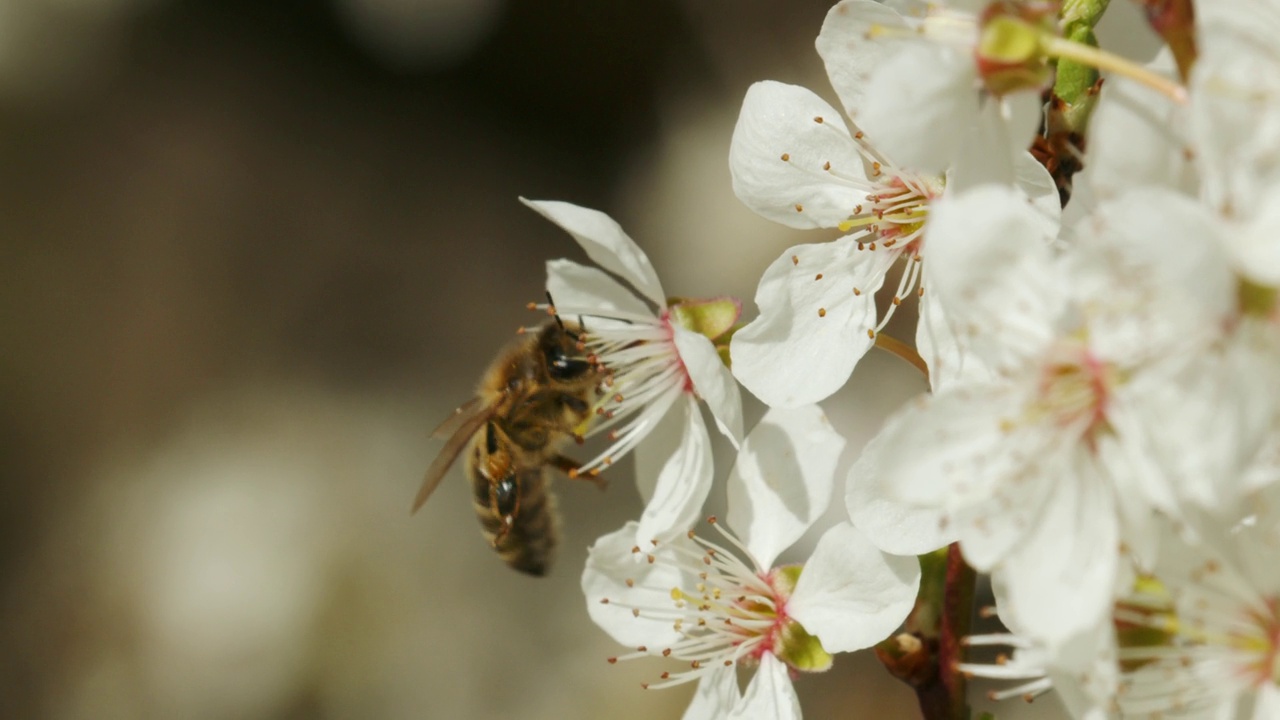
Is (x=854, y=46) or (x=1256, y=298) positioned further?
(x=854, y=46)

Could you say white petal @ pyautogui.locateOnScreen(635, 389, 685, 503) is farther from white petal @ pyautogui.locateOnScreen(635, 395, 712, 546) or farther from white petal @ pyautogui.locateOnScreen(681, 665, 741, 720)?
white petal @ pyautogui.locateOnScreen(681, 665, 741, 720)

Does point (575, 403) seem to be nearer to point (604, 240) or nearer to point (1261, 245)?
point (604, 240)

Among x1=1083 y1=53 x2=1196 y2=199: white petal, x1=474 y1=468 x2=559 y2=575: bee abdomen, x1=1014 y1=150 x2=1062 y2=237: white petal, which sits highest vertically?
x1=1083 y1=53 x2=1196 y2=199: white petal

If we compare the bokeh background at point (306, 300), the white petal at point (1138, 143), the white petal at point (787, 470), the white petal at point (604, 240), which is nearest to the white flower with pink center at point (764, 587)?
the white petal at point (787, 470)

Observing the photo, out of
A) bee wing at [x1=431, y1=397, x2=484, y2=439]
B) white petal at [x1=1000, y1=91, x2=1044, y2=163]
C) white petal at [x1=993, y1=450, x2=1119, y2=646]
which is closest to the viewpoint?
white petal at [x1=993, y1=450, x2=1119, y2=646]

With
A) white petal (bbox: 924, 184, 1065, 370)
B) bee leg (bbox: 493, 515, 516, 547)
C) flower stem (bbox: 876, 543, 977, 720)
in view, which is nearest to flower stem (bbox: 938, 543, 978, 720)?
flower stem (bbox: 876, 543, 977, 720)

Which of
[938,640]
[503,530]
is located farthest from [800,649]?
Answer: [503,530]
